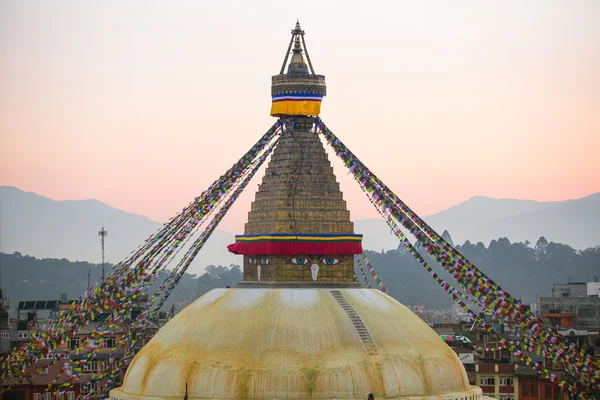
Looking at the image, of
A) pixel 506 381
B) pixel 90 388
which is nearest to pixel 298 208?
pixel 90 388

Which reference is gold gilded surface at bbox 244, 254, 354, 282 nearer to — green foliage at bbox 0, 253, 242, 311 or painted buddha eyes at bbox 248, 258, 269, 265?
painted buddha eyes at bbox 248, 258, 269, 265

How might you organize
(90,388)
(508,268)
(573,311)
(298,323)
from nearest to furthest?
(298,323), (90,388), (573,311), (508,268)

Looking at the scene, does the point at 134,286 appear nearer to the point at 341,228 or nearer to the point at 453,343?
the point at 341,228

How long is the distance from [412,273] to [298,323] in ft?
385

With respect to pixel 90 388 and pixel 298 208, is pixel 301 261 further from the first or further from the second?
pixel 90 388

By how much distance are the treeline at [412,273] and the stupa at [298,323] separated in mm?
89946

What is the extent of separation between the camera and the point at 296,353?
3256 centimetres

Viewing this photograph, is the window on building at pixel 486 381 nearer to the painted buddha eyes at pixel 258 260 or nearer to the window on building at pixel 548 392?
the window on building at pixel 548 392

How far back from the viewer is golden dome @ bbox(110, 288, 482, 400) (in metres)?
32.3

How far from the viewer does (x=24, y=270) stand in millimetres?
134250

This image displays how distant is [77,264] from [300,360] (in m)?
112

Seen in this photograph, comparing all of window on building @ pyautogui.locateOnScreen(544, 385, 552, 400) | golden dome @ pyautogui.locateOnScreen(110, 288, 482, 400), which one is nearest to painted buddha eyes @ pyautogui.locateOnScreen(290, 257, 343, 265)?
golden dome @ pyautogui.locateOnScreen(110, 288, 482, 400)

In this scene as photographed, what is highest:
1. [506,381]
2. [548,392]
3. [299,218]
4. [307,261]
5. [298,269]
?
[299,218]

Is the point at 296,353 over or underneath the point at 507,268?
underneath
